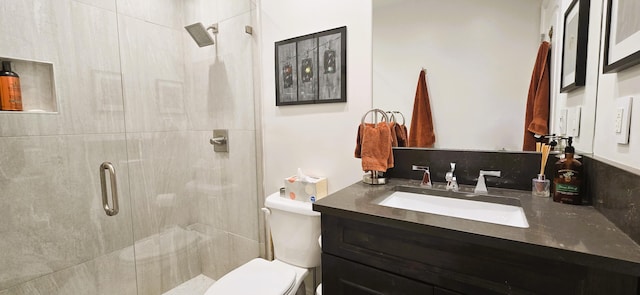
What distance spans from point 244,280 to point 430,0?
5.14 feet

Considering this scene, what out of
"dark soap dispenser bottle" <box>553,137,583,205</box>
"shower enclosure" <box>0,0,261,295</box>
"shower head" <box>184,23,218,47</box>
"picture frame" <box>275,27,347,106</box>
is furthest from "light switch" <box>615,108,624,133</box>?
"shower head" <box>184,23,218,47</box>

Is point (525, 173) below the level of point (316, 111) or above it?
below

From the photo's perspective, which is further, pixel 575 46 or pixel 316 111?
pixel 316 111

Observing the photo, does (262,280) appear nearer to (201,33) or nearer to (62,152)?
(62,152)

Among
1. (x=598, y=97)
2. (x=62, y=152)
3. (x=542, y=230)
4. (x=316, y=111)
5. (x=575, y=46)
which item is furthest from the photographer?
(x=316, y=111)

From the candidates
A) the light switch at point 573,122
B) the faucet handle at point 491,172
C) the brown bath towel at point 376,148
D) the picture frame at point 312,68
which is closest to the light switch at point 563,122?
the light switch at point 573,122

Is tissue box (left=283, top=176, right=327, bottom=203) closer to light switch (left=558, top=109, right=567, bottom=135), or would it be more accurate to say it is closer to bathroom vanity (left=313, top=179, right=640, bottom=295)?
bathroom vanity (left=313, top=179, right=640, bottom=295)

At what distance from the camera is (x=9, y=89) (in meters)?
1.29

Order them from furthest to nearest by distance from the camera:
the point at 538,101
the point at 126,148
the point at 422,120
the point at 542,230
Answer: the point at 126,148 < the point at 422,120 < the point at 538,101 < the point at 542,230

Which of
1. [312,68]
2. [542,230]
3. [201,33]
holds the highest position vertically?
[201,33]

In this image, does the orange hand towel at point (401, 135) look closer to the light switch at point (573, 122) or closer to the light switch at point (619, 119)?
the light switch at point (573, 122)

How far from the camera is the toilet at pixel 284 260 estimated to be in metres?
1.27

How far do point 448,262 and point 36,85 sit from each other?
198 cm

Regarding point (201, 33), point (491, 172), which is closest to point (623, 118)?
point (491, 172)
